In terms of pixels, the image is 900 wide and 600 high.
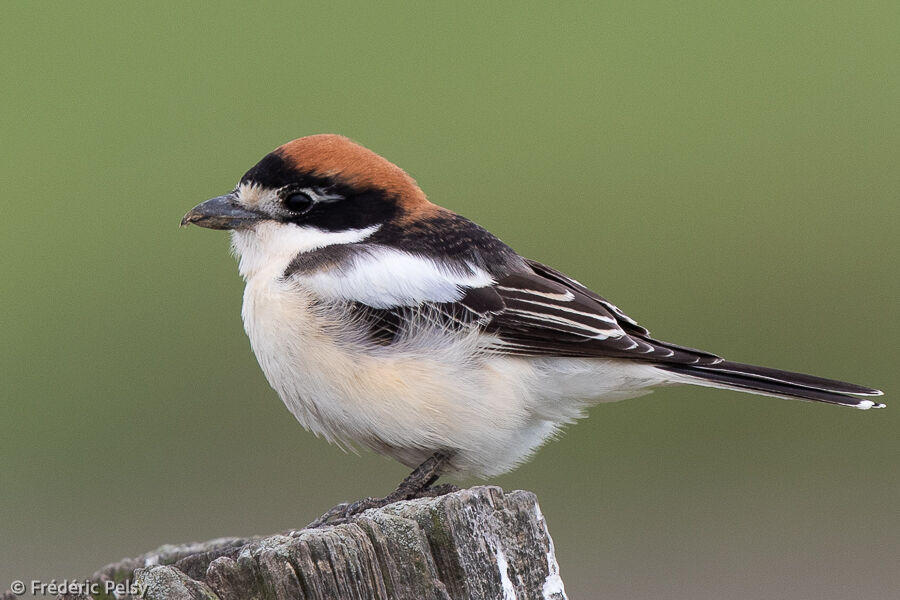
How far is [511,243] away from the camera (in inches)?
316

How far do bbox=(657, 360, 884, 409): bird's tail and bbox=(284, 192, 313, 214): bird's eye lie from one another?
1544mm

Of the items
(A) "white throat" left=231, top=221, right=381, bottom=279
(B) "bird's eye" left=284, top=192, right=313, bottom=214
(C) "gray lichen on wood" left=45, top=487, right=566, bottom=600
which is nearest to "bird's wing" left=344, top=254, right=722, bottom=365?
(A) "white throat" left=231, top=221, right=381, bottom=279

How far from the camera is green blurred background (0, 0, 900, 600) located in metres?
6.02

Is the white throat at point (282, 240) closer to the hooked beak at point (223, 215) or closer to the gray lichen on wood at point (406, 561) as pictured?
the hooked beak at point (223, 215)

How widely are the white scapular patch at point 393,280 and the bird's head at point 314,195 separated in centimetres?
33

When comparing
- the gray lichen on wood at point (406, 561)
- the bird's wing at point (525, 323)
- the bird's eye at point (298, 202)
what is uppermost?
the bird's eye at point (298, 202)

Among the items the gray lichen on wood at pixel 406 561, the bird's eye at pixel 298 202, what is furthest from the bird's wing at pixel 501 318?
the gray lichen on wood at pixel 406 561

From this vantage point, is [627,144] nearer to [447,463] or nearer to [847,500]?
[847,500]

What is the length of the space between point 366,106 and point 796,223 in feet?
→ 10.4

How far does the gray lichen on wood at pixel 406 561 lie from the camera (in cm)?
284

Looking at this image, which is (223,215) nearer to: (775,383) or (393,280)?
(393,280)

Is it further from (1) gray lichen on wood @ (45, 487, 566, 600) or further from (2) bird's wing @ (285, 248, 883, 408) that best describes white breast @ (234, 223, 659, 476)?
(1) gray lichen on wood @ (45, 487, 566, 600)

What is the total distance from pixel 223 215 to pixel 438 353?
1100mm

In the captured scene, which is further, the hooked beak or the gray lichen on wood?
the hooked beak
